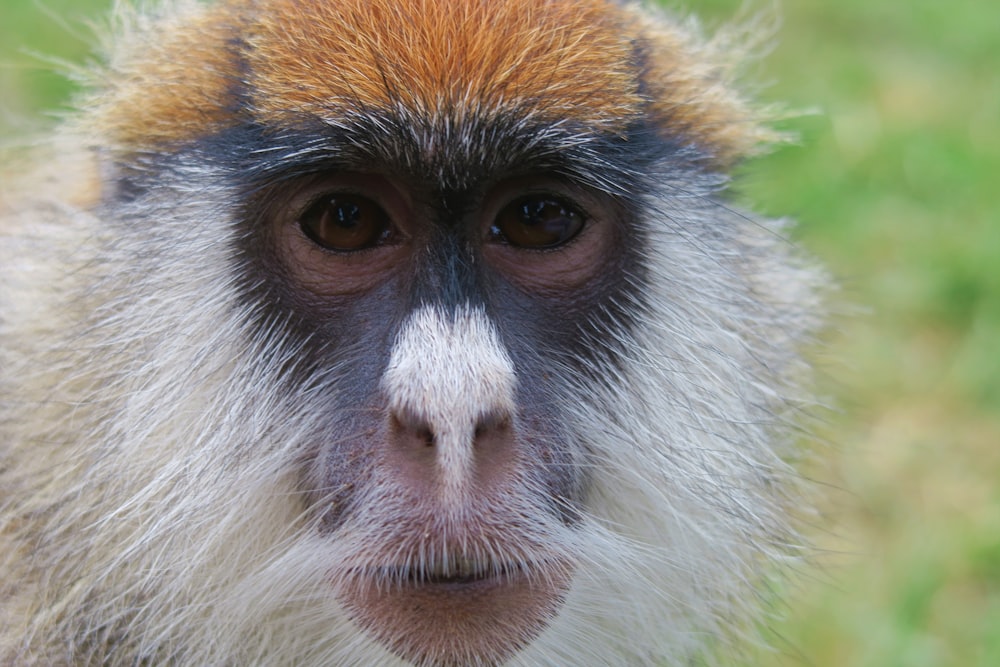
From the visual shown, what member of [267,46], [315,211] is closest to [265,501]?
[315,211]

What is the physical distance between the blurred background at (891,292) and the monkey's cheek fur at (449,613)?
49.1 inches

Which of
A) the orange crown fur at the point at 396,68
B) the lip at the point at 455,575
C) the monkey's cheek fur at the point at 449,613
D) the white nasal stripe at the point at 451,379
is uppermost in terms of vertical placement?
the orange crown fur at the point at 396,68

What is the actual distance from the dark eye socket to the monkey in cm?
1

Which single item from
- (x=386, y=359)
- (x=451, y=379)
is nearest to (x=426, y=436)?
(x=451, y=379)

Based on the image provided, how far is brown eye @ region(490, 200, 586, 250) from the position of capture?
9.34 feet

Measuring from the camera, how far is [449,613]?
255 cm

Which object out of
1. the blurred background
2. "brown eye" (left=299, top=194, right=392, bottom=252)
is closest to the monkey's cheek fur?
"brown eye" (left=299, top=194, right=392, bottom=252)

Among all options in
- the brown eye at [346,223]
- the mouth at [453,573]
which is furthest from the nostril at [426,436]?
the brown eye at [346,223]

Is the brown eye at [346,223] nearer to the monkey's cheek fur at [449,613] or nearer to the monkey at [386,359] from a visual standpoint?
the monkey at [386,359]

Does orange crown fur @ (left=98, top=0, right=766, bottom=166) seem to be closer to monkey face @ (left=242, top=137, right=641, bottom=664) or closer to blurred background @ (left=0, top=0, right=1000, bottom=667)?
monkey face @ (left=242, top=137, right=641, bottom=664)

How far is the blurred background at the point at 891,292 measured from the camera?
15.0 feet

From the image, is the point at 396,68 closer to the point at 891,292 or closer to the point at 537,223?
the point at 537,223

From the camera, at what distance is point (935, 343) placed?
601 cm

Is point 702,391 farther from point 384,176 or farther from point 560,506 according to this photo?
point 384,176
